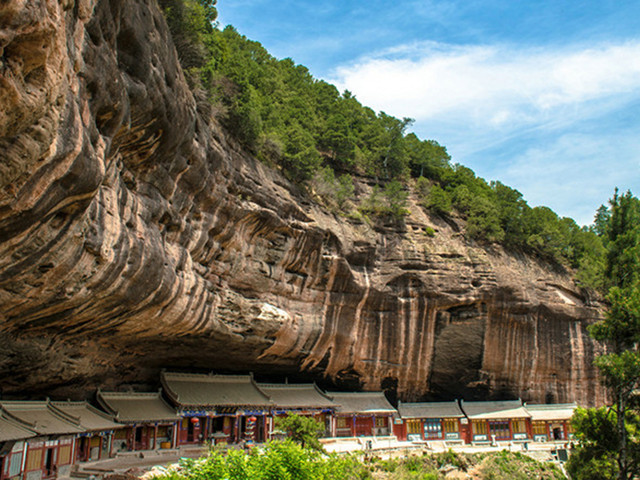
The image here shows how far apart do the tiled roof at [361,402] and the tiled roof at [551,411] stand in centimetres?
964

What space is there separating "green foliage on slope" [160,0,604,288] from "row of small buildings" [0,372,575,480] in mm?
11519

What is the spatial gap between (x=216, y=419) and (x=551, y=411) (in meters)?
22.1

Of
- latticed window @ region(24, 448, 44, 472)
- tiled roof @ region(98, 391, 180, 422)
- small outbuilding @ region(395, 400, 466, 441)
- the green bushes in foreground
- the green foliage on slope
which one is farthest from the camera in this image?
small outbuilding @ region(395, 400, 466, 441)

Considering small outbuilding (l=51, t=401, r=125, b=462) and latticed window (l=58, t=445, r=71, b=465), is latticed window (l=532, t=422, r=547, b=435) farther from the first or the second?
latticed window (l=58, t=445, r=71, b=465)

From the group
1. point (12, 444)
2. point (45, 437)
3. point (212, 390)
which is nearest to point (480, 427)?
point (212, 390)

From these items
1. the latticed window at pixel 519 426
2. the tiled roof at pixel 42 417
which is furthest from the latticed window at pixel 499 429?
the tiled roof at pixel 42 417

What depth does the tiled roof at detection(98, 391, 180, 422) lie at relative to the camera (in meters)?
21.6

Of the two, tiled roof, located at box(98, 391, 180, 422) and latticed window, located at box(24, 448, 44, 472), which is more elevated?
tiled roof, located at box(98, 391, 180, 422)

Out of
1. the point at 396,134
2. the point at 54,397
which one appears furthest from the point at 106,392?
the point at 396,134

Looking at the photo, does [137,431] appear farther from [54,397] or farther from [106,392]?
[54,397]

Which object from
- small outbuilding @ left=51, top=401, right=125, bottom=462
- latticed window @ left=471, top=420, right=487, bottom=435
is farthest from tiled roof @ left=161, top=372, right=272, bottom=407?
latticed window @ left=471, top=420, right=487, bottom=435

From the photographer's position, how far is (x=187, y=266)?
61.3 feet

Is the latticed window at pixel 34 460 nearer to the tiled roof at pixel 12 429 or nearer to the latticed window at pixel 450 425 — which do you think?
the tiled roof at pixel 12 429

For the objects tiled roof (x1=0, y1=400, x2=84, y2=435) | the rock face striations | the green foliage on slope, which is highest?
the green foliage on slope
